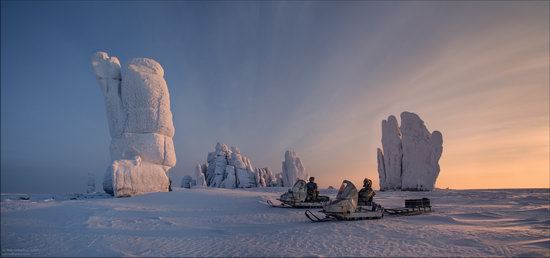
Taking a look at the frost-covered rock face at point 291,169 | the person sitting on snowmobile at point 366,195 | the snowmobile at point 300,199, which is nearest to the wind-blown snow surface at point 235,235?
the person sitting on snowmobile at point 366,195

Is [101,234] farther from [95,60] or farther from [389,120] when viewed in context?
[389,120]

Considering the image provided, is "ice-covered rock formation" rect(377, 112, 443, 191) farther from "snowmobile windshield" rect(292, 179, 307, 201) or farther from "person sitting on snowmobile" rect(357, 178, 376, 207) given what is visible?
"person sitting on snowmobile" rect(357, 178, 376, 207)

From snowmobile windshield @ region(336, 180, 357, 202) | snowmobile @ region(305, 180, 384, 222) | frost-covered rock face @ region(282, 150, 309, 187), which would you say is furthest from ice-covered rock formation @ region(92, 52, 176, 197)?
frost-covered rock face @ region(282, 150, 309, 187)

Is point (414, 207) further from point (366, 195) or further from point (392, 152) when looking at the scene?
point (392, 152)

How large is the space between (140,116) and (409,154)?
41.5 m

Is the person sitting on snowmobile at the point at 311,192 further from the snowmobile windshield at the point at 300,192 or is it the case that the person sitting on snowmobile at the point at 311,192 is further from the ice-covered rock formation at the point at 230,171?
the ice-covered rock formation at the point at 230,171

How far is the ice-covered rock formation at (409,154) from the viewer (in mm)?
45406

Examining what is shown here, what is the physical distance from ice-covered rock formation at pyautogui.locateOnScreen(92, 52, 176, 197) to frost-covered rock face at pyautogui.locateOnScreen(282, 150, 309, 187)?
1604 inches

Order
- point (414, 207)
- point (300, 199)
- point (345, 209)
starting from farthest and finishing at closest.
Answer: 1. point (300, 199)
2. point (414, 207)
3. point (345, 209)

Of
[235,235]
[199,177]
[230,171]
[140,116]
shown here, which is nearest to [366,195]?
[235,235]

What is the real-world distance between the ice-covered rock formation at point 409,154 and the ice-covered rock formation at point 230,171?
22.5 metres

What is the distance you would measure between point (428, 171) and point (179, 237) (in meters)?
45.4

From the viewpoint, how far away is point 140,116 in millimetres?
19234

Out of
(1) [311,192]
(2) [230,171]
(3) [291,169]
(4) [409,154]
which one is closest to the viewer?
(1) [311,192]
